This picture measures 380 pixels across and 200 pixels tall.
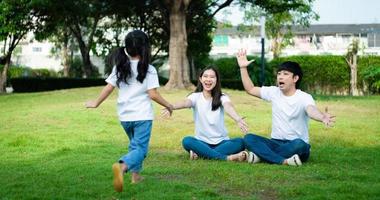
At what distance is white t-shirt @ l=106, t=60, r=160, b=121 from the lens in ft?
20.6

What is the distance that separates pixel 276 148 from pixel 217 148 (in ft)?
2.34

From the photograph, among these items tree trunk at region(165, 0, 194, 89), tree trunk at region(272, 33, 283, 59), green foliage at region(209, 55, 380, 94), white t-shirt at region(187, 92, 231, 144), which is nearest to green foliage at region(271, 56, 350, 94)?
green foliage at region(209, 55, 380, 94)

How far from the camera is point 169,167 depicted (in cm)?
727

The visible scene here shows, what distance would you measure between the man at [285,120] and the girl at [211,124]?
236 mm

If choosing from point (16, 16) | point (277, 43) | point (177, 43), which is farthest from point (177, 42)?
point (277, 43)

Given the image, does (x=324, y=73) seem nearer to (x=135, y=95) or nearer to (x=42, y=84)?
(x=42, y=84)

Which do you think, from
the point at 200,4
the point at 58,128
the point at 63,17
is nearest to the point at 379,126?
the point at 58,128

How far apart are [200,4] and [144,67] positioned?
2106 cm

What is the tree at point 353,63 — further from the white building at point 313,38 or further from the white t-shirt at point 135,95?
the white t-shirt at point 135,95

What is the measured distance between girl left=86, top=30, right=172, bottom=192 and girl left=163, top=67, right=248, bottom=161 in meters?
1.38

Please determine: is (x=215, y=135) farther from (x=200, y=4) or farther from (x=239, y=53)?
(x=200, y=4)

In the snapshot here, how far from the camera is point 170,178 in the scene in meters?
6.56

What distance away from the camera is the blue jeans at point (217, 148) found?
774 cm

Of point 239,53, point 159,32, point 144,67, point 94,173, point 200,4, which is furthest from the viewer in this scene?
point 159,32
